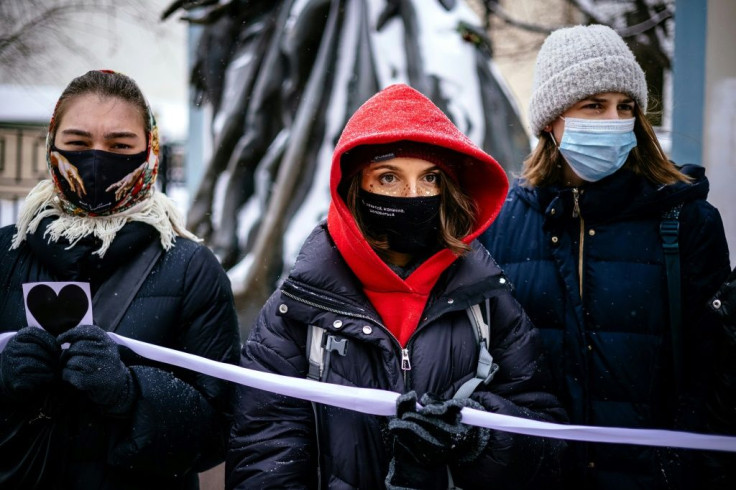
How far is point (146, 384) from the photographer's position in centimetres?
223

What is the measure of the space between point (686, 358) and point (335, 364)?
127cm

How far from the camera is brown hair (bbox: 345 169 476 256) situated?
2289 millimetres

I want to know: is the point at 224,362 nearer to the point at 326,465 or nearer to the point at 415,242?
the point at 326,465

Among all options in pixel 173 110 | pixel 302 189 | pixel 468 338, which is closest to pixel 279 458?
pixel 468 338

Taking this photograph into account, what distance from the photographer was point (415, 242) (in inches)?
89.4

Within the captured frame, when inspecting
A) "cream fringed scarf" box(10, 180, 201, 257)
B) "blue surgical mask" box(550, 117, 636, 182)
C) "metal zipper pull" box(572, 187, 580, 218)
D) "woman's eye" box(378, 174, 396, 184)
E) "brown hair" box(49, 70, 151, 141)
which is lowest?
"cream fringed scarf" box(10, 180, 201, 257)

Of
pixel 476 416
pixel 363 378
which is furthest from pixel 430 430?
pixel 363 378

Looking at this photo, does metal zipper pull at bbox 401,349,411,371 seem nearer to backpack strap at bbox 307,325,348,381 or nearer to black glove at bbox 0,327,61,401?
backpack strap at bbox 307,325,348,381

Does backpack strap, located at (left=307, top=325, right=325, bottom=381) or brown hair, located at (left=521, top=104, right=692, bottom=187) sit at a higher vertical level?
brown hair, located at (left=521, top=104, right=692, bottom=187)

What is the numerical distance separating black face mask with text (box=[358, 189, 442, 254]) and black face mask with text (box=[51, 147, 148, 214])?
2.90ft

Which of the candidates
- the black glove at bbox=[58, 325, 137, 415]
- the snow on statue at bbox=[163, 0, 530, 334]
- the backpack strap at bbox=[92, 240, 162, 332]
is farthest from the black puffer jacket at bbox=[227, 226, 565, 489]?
the snow on statue at bbox=[163, 0, 530, 334]

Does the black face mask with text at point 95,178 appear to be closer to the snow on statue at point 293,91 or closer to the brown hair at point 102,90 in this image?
the brown hair at point 102,90

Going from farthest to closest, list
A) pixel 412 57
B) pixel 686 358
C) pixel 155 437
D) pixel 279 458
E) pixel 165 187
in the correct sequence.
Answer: pixel 165 187, pixel 412 57, pixel 686 358, pixel 155 437, pixel 279 458

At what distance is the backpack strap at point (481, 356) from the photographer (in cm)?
206
